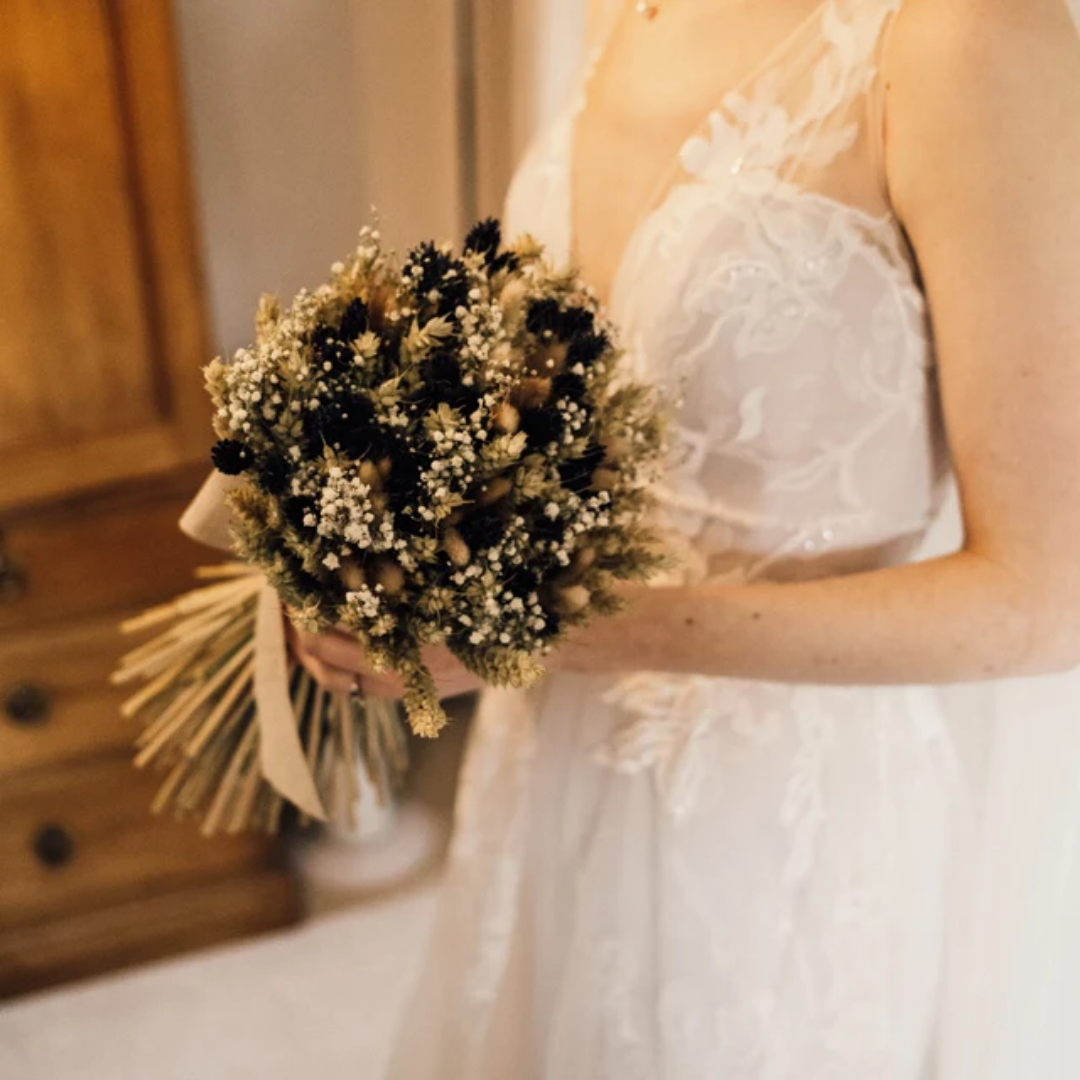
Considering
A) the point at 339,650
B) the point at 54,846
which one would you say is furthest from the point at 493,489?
the point at 54,846

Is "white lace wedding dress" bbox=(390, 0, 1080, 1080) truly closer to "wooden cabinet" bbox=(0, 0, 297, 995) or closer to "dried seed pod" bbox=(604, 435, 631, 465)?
"dried seed pod" bbox=(604, 435, 631, 465)

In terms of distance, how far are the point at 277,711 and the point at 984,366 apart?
0.58 metres

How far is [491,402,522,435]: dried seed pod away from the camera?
1.88 ft

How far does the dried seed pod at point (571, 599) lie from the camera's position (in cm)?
63

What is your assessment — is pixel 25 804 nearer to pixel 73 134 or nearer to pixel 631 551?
pixel 73 134

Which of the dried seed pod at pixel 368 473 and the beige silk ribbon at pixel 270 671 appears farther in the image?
the beige silk ribbon at pixel 270 671

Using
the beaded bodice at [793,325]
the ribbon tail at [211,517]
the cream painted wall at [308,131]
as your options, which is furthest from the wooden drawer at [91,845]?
the beaded bodice at [793,325]

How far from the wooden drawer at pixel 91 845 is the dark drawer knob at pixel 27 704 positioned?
88 millimetres

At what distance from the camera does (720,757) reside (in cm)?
82

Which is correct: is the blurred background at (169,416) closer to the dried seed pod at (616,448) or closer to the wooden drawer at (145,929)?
the wooden drawer at (145,929)

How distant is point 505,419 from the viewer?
57cm

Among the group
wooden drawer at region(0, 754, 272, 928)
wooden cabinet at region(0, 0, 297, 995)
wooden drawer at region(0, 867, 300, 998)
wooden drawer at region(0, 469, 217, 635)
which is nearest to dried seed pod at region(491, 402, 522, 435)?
wooden cabinet at region(0, 0, 297, 995)

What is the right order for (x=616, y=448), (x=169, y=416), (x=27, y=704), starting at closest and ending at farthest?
(x=616, y=448), (x=169, y=416), (x=27, y=704)

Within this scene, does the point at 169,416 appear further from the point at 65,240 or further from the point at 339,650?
the point at 339,650
